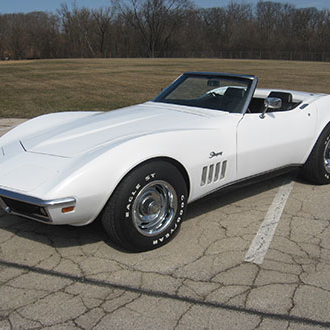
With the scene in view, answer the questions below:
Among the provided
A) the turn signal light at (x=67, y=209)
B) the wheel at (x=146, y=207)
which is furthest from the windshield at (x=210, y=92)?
the turn signal light at (x=67, y=209)

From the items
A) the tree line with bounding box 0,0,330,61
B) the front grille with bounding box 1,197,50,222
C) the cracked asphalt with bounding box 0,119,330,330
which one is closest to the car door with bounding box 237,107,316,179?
the cracked asphalt with bounding box 0,119,330,330

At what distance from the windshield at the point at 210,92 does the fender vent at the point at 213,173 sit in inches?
26.9

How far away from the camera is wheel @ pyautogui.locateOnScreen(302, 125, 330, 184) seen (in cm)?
475

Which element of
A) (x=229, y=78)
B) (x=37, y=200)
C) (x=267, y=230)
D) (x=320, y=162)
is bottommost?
(x=267, y=230)

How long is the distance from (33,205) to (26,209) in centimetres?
12

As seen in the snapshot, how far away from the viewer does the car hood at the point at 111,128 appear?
3395 millimetres

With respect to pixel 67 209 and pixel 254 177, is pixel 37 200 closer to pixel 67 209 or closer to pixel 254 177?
pixel 67 209

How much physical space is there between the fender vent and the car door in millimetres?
196

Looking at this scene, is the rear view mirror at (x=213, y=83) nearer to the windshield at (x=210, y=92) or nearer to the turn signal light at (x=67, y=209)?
the windshield at (x=210, y=92)

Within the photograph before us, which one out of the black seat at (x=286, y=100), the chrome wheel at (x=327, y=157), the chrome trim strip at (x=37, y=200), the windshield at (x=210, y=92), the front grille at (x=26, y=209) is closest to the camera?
the chrome trim strip at (x=37, y=200)

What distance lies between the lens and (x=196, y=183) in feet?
11.6

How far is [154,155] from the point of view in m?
3.16

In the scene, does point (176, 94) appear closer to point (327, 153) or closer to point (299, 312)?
point (327, 153)

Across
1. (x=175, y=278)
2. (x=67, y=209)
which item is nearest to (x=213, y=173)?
(x=175, y=278)
